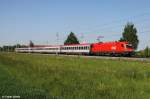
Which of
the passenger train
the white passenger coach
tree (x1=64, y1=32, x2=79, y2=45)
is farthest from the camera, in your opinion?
tree (x1=64, y1=32, x2=79, y2=45)

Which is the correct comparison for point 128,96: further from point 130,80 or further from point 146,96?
point 130,80

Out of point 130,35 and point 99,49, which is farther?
point 130,35

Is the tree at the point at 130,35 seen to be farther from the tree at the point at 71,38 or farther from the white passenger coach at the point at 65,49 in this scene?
the tree at the point at 71,38

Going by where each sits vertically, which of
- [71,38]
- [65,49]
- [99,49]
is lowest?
[99,49]

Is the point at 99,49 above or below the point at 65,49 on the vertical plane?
below

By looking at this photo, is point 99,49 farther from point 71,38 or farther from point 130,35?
point 71,38

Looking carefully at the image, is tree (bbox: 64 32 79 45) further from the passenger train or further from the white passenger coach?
the passenger train

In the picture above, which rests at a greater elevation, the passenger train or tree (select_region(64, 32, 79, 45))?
tree (select_region(64, 32, 79, 45))

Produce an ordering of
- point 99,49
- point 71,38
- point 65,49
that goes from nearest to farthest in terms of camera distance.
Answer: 1. point 99,49
2. point 65,49
3. point 71,38

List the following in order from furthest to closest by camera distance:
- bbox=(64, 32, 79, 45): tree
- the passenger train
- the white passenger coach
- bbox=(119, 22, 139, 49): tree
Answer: bbox=(64, 32, 79, 45): tree < bbox=(119, 22, 139, 49): tree < the white passenger coach < the passenger train

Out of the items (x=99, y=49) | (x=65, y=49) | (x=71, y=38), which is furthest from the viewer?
(x=71, y=38)

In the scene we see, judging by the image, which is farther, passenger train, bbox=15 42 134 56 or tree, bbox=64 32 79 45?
tree, bbox=64 32 79 45

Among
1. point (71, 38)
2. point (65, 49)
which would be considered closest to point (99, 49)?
point (65, 49)

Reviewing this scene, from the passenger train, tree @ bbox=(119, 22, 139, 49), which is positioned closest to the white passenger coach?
the passenger train
